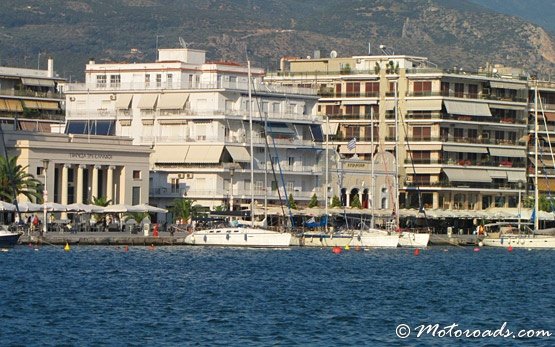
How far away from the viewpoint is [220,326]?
236ft

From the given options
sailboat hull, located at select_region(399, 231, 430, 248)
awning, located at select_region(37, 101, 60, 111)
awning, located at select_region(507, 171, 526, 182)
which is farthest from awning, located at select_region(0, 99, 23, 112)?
sailboat hull, located at select_region(399, 231, 430, 248)

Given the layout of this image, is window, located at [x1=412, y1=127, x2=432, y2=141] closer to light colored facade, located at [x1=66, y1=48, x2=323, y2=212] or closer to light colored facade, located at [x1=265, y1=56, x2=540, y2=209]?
light colored facade, located at [x1=265, y1=56, x2=540, y2=209]

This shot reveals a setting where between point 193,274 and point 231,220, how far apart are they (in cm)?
4187

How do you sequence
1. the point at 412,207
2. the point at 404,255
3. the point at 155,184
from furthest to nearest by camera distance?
the point at 412,207 → the point at 155,184 → the point at 404,255

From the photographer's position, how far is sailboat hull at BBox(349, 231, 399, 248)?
134250mm

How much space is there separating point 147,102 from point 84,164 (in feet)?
48.3

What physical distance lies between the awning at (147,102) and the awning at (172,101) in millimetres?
618

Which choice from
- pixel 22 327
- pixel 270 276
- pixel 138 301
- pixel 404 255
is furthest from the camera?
pixel 404 255

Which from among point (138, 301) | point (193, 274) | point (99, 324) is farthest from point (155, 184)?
point (99, 324)

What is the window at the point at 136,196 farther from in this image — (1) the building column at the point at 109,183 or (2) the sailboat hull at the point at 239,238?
(2) the sailboat hull at the point at 239,238

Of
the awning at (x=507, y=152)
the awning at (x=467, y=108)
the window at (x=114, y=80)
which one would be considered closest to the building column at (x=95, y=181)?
the window at (x=114, y=80)

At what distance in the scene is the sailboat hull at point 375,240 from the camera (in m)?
134

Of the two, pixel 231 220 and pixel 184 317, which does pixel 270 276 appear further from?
pixel 231 220

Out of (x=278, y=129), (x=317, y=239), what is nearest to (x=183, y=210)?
(x=278, y=129)
